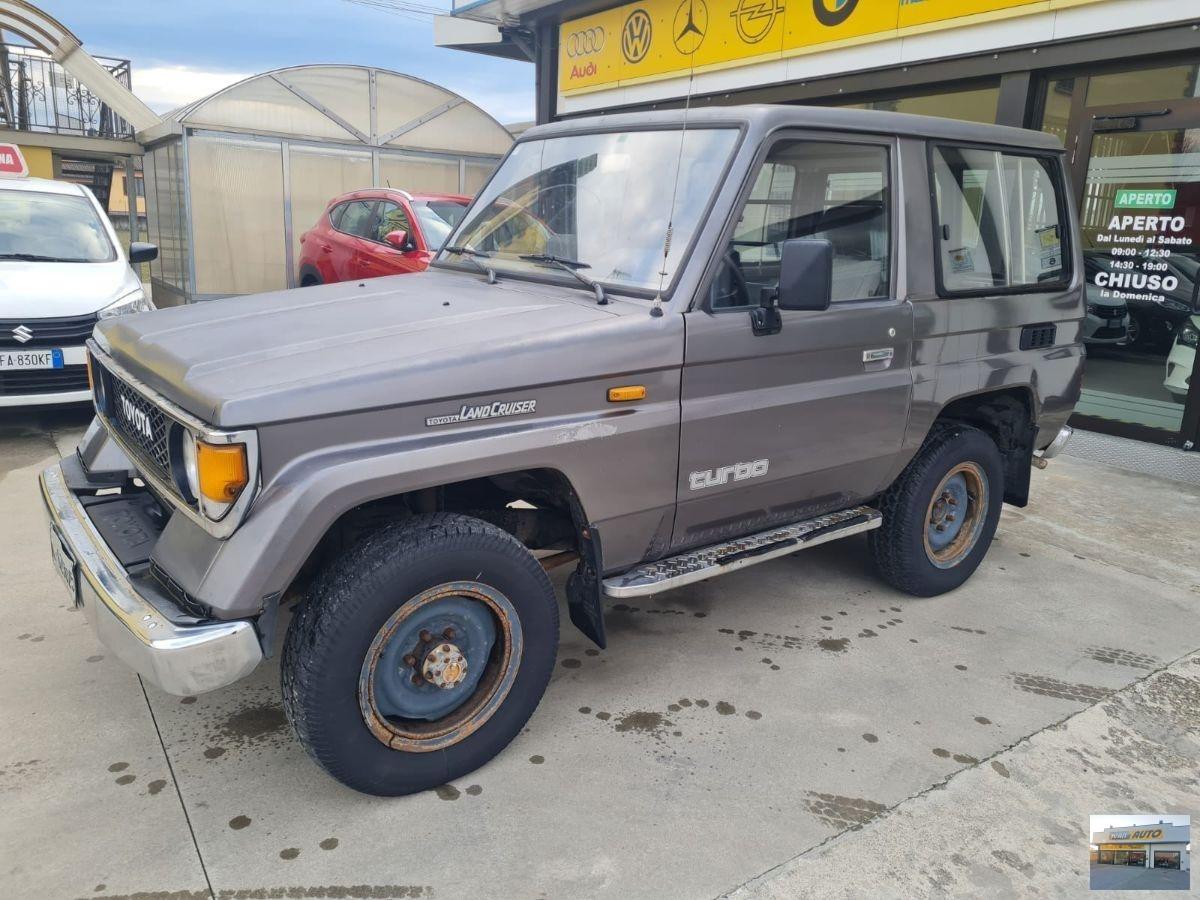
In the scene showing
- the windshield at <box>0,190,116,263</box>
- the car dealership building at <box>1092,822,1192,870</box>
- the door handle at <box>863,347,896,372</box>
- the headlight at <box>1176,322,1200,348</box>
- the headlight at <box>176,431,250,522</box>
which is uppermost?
the windshield at <box>0,190,116,263</box>

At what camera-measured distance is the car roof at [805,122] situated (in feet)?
10.5

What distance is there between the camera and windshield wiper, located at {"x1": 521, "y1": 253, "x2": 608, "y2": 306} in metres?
3.03

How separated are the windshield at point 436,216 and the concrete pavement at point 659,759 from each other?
15.0 feet

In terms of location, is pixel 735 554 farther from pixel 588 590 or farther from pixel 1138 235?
pixel 1138 235

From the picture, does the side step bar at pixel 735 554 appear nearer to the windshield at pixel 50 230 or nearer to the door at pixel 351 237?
the windshield at pixel 50 230

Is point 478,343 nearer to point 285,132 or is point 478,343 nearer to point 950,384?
point 950,384

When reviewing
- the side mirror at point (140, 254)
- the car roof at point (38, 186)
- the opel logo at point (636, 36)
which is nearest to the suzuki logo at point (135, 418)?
the side mirror at point (140, 254)

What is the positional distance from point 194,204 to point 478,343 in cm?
1125

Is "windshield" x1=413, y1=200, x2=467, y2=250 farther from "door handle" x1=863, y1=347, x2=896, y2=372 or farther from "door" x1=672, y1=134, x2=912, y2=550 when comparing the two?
"door handle" x1=863, y1=347, x2=896, y2=372

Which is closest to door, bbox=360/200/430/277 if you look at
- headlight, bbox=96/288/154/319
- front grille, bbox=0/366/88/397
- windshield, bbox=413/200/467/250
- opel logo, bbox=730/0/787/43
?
windshield, bbox=413/200/467/250

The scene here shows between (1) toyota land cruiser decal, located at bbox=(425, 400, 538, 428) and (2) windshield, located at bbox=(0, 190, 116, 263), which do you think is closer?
(1) toyota land cruiser decal, located at bbox=(425, 400, 538, 428)

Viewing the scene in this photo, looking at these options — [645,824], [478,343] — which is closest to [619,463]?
[478,343]

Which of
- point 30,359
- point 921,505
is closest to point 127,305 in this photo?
point 30,359

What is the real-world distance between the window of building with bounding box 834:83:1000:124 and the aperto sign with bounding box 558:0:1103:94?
23.2 inches
